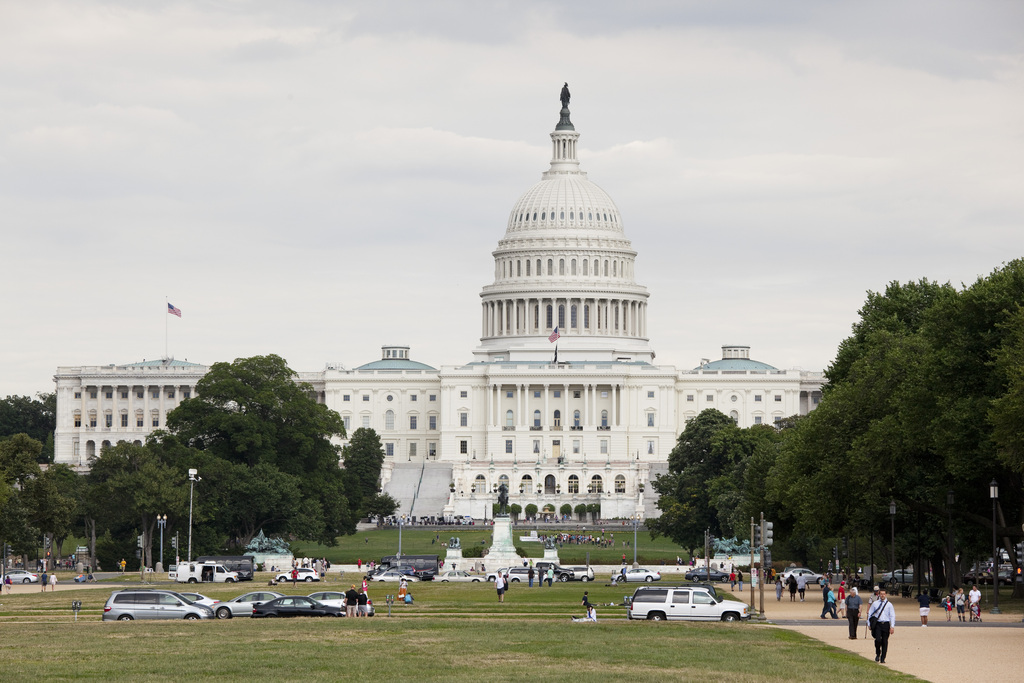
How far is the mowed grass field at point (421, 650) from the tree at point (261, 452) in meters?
50.0

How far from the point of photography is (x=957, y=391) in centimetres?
6762

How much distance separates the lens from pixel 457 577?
9238cm

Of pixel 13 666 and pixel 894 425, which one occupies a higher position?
pixel 894 425

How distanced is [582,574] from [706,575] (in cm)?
620

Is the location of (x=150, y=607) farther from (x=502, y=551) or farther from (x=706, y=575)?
(x=502, y=551)

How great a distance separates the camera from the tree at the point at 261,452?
11138 cm

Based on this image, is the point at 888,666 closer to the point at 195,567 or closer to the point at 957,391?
the point at 957,391

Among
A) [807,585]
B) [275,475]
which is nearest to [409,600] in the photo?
[807,585]

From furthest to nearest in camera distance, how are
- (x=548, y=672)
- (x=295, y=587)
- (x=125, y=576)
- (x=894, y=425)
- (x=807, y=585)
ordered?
(x=125, y=576), (x=807, y=585), (x=295, y=587), (x=894, y=425), (x=548, y=672)

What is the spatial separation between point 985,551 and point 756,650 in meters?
37.3

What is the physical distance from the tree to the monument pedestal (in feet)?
46.8

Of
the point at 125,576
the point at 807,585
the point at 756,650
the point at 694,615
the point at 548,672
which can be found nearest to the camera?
the point at 548,672

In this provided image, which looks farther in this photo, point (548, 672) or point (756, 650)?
point (756, 650)

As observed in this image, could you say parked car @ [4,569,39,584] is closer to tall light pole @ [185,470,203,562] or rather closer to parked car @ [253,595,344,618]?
tall light pole @ [185,470,203,562]
